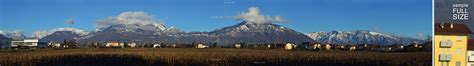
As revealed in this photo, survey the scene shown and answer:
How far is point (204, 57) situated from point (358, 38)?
851mm

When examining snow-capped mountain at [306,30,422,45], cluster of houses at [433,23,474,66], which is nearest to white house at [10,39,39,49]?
snow-capped mountain at [306,30,422,45]

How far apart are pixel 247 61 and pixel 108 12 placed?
806mm

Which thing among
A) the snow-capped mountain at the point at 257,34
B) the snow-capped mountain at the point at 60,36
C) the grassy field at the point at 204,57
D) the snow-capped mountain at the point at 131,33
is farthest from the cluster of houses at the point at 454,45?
the snow-capped mountain at the point at 60,36

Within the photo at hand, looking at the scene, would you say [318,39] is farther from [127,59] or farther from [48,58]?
[48,58]

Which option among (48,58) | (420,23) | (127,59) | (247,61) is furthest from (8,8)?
(420,23)

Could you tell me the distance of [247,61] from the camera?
11.6ft

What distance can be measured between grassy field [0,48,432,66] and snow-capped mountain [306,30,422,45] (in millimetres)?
67

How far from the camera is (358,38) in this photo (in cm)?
354

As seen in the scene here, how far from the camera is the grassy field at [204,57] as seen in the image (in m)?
3.54

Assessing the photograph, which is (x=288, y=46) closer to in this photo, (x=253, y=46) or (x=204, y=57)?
(x=253, y=46)

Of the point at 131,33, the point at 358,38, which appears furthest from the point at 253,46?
the point at 131,33

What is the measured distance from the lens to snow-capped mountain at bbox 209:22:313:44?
11.5ft

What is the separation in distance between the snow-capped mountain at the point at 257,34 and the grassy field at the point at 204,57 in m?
0.06

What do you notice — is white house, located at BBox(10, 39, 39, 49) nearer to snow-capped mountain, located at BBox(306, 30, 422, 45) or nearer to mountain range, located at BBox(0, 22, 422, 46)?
mountain range, located at BBox(0, 22, 422, 46)
